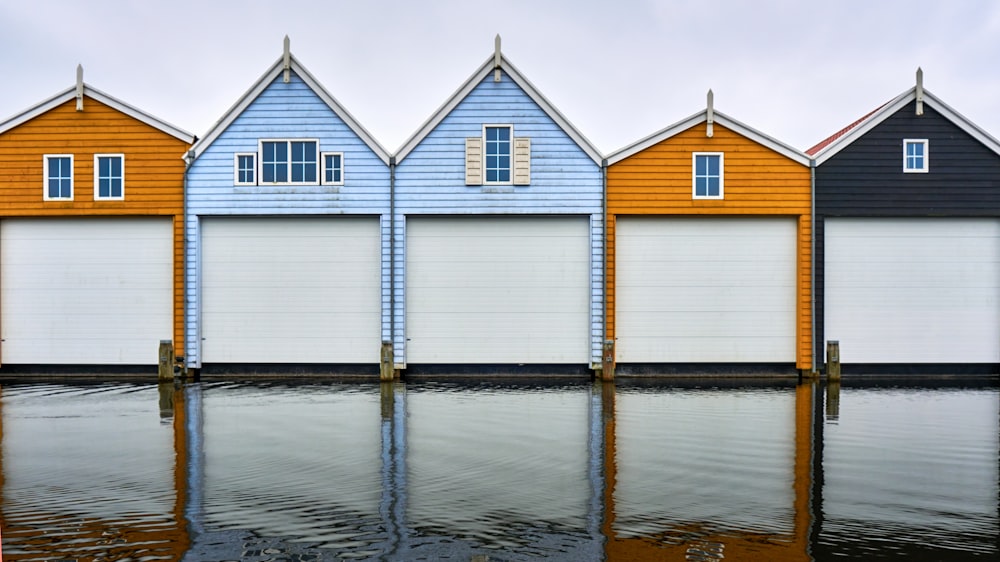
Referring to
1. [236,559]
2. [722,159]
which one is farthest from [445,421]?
[722,159]

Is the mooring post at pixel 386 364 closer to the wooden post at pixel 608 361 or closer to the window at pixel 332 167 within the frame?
the window at pixel 332 167

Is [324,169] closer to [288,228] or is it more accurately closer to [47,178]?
[288,228]

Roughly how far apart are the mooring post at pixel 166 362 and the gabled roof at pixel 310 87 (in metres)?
5.61

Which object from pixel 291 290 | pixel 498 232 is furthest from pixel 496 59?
pixel 291 290

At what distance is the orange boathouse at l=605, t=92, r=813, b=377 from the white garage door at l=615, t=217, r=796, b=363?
30mm

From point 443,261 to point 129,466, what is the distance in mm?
14208

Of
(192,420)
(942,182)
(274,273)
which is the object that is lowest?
(192,420)

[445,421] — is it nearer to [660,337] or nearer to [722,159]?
[660,337]

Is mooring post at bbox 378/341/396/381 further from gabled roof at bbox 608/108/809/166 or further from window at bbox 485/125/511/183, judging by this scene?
gabled roof at bbox 608/108/809/166

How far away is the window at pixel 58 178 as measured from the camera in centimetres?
2408

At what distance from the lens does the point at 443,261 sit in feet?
78.9

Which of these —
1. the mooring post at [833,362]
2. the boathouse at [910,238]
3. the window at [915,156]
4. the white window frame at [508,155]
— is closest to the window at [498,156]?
the white window frame at [508,155]

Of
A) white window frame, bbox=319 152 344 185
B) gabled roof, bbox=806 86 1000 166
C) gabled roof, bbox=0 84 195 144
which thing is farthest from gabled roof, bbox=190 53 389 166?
gabled roof, bbox=806 86 1000 166

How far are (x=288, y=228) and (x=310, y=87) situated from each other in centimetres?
429
